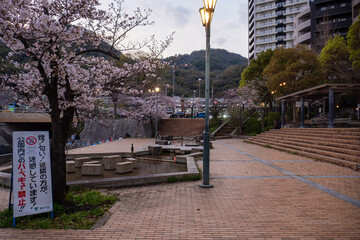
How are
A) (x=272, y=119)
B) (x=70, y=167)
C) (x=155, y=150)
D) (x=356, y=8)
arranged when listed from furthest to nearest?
(x=356, y=8)
(x=272, y=119)
(x=155, y=150)
(x=70, y=167)

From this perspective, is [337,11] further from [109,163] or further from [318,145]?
[109,163]

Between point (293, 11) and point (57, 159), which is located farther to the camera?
point (293, 11)

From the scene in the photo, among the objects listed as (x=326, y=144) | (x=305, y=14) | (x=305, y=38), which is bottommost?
(x=326, y=144)

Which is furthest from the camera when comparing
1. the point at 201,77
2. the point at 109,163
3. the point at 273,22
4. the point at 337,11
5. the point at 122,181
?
the point at 201,77

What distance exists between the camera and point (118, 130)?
32.5 metres

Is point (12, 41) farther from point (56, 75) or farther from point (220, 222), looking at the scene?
point (220, 222)

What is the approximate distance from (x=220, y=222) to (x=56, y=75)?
459 centimetres

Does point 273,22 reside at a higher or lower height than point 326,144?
higher

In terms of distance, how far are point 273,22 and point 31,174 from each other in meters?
75.2

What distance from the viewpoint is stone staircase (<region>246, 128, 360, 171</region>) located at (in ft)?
36.7

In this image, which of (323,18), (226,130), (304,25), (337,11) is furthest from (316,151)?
(304,25)

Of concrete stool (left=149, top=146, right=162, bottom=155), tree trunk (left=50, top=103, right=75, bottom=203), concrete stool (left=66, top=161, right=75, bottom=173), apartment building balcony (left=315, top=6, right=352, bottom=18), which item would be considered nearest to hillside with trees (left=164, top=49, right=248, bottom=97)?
apartment building balcony (left=315, top=6, right=352, bottom=18)

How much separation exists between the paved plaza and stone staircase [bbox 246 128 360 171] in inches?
111

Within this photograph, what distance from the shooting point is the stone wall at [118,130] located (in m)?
31.8
